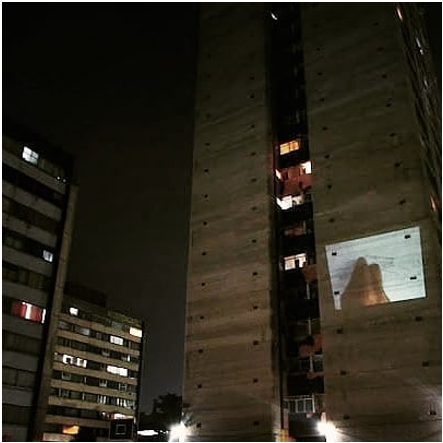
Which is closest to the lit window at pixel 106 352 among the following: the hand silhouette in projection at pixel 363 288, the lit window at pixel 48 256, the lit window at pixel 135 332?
the lit window at pixel 135 332

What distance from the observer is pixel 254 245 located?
4003 cm

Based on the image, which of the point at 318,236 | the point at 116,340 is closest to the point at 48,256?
the point at 318,236

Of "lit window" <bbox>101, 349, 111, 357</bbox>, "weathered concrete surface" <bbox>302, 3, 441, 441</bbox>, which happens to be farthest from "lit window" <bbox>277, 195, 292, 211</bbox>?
"lit window" <bbox>101, 349, 111, 357</bbox>

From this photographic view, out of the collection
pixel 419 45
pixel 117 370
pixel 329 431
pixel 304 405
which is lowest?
pixel 329 431

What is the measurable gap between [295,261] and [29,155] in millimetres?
21766

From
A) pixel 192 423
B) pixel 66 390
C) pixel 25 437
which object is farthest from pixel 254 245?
pixel 66 390

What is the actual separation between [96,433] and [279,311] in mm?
43649

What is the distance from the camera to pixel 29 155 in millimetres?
43938

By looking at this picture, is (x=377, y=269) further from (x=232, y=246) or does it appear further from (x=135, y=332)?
(x=135, y=332)

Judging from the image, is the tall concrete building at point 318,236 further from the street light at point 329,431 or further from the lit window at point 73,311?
the lit window at point 73,311

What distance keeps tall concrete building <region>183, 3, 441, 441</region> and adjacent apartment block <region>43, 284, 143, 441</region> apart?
37024 millimetres

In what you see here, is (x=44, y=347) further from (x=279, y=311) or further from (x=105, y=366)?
(x=105, y=366)

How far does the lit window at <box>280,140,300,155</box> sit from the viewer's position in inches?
1705

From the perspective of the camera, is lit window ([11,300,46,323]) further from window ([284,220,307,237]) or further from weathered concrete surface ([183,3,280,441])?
window ([284,220,307,237])
